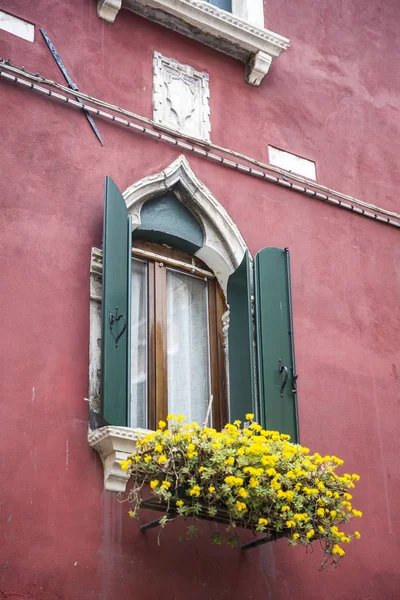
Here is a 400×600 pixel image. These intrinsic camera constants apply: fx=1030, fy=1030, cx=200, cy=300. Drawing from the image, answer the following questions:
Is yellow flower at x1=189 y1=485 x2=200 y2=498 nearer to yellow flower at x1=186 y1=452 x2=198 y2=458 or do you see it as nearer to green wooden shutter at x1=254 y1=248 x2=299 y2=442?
yellow flower at x1=186 y1=452 x2=198 y2=458

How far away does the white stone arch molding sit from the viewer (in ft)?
23.2

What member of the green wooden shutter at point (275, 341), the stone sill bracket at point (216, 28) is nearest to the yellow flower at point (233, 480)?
the green wooden shutter at point (275, 341)

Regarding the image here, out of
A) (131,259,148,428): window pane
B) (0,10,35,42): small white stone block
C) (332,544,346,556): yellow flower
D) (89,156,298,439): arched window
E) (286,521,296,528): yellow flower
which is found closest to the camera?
(286,521,296,528): yellow flower

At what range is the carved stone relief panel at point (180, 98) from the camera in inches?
288

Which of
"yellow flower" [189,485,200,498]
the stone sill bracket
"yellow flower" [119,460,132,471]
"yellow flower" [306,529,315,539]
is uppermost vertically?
the stone sill bracket

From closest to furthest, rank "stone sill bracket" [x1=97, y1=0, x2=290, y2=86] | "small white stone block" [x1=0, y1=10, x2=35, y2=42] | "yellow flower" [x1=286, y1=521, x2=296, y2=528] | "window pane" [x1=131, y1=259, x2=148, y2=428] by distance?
"yellow flower" [x1=286, y1=521, x2=296, y2=528]
"window pane" [x1=131, y1=259, x2=148, y2=428]
"small white stone block" [x1=0, y1=10, x2=35, y2=42]
"stone sill bracket" [x1=97, y1=0, x2=290, y2=86]

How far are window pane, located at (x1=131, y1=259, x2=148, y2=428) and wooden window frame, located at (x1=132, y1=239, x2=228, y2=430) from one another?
0.03m

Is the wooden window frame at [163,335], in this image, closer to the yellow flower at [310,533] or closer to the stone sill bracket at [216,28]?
the yellow flower at [310,533]

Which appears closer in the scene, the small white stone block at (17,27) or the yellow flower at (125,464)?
the yellow flower at (125,464)

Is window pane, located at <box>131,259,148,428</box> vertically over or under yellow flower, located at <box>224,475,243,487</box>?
over

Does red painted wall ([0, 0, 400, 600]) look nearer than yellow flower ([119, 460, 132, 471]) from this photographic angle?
No

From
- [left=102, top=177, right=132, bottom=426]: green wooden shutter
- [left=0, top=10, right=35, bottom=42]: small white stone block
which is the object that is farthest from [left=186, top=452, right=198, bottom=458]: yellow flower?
[left=0, top=10, right=35, bottom=42]: small white stone block

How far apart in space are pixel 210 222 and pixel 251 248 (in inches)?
13.5

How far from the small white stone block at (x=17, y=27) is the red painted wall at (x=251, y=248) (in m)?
0.06
